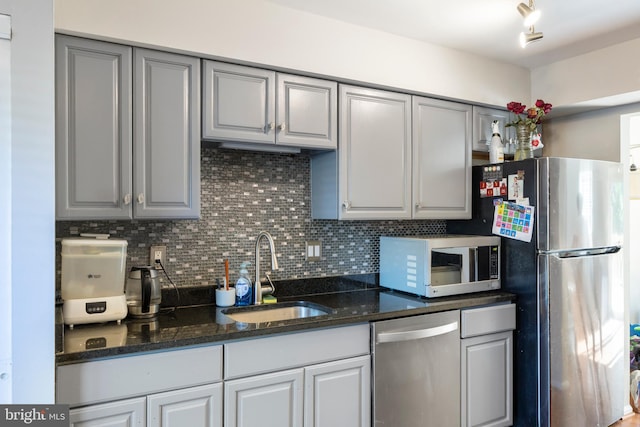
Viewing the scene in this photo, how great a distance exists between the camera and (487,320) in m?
2.51

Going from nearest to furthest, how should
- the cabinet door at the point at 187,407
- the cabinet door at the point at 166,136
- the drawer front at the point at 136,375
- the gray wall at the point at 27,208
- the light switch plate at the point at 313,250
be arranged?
the gray wall at the point at 27,208
the drawer front at the point at 136,375
the cabinet door at the point at 187,407
the cabinet door at the point at 166,136
the light switch plate at the point at 313,250

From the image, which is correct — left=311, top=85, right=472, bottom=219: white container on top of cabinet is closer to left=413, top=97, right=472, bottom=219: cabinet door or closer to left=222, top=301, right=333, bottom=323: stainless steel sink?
left=413, top=97, right=472, bottom=219: cabinet door

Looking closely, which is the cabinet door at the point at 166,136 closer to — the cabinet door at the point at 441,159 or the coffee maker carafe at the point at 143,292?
the coffee maker carafe at the point at 143,292

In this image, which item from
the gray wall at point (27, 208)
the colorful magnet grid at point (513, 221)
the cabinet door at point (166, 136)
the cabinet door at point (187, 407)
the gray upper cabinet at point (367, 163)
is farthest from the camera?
A: the colorful magnet grid at point (513, 221)

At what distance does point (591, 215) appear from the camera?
2.64 m

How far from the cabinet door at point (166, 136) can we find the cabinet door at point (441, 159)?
1331 millimetres

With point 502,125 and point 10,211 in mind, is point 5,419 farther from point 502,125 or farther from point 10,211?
point 502,125

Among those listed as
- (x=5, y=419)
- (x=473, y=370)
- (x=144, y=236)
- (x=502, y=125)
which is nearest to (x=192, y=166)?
(x=144, y=236)

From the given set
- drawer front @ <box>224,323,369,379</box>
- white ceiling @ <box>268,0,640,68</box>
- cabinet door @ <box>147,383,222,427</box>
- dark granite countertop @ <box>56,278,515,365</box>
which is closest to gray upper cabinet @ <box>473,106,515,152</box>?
white ceiling @ <box>268,0,640,68</box>

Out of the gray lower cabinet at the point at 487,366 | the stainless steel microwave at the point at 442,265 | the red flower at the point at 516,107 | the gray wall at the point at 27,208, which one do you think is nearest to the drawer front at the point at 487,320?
the gray lower cabinet at the point at 487,366

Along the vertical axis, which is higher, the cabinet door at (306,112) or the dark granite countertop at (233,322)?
the cabinet door at (306,112)

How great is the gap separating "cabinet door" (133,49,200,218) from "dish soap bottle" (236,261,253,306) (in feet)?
1.52

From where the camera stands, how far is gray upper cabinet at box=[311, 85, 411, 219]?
2.43 metres

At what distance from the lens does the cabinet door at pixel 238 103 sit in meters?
2.05
